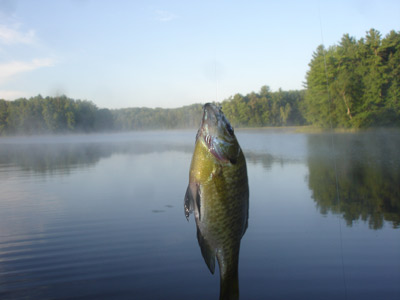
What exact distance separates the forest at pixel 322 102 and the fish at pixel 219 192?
1893cm

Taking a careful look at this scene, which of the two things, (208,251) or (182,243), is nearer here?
(208,251)

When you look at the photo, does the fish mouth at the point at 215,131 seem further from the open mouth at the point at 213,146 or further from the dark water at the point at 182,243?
the dark water at the point at 182,243

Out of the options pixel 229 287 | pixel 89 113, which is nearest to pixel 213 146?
pixel 229 287

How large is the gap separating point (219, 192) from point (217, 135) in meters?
0.38

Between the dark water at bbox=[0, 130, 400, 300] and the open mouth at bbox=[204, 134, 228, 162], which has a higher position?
the open mouth at bbox=[204, 134, 228, 162]

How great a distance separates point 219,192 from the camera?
2.36 m

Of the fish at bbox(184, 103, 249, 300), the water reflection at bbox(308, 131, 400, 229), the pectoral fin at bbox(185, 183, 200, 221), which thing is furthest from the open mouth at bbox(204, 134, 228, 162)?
the water reflection at bbox(308, 131, 400, 229)

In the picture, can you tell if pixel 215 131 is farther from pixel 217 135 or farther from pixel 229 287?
pixel 229 287

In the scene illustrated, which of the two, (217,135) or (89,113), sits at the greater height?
(89,113)

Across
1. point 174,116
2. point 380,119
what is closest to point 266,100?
point 174,116

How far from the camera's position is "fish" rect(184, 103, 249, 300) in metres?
2.29

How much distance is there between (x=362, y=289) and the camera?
5.96 meters

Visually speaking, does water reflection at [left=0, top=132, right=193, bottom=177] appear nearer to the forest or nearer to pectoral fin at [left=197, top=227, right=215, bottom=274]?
the forest

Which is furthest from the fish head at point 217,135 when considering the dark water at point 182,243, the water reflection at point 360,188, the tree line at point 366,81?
the tree line at point 366,81
